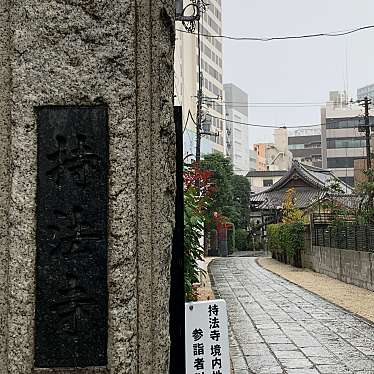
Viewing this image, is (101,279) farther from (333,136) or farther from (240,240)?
(333,136)

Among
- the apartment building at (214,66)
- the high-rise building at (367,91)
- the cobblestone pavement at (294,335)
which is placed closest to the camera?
the cobblestone pavement at (294,335)

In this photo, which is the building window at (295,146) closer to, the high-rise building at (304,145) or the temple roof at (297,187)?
the high-rise building at (304,145)

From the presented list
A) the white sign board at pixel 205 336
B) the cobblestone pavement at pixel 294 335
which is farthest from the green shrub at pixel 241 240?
the white sign board at pixel 205 336

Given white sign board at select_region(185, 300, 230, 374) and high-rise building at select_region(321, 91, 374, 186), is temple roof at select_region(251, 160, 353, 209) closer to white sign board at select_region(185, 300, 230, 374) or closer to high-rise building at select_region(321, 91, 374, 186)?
high-rise building at select_region(321, 91, 374, 186)

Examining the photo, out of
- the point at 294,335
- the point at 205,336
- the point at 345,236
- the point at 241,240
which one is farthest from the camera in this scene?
the point at 241,240

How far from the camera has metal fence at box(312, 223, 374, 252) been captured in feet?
58.9

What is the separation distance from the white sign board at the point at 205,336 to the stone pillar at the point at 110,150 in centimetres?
77

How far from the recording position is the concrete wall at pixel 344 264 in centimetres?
1737

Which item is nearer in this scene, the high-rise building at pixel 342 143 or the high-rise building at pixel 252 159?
the high-rise building at pixel 342 143

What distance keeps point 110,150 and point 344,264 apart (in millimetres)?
17854

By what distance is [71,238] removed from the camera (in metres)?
3.07

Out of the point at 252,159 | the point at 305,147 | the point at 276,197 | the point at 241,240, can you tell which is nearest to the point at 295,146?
the point at 305,147

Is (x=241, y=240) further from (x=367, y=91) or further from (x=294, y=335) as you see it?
(x=367, y=91)

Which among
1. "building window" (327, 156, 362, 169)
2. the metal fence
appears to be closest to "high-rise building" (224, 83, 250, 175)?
"building window" (327, 156, 362, 169)
